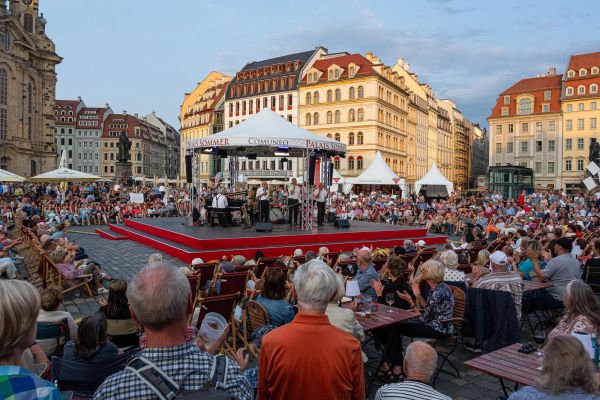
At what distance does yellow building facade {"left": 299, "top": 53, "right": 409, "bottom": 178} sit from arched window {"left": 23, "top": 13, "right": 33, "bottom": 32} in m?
38.8

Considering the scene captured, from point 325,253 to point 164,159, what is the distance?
119170mm

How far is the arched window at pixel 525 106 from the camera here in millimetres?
66000

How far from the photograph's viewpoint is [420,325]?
19.1 feet

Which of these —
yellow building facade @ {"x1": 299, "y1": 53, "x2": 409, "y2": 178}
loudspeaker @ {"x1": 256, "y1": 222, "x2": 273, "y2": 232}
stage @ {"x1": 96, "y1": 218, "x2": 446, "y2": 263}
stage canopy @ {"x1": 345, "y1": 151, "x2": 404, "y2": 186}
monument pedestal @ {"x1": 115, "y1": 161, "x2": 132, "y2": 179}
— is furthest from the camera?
yellow building facade @ {"x1": 299, "y1": 53, "x2": 409, "y2": 178}

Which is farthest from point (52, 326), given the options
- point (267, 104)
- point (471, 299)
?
point (267, 104)

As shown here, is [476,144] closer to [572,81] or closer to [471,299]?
[572,81]

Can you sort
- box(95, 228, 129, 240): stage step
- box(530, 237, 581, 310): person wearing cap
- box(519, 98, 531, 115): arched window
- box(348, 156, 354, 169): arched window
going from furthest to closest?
box(519, 98, 531, 115): arched window → box(348, 156, 354, 169): arched window → box(95, 228, 129, 240): stage step → box(530, 237, 581, 310): person wearing cap

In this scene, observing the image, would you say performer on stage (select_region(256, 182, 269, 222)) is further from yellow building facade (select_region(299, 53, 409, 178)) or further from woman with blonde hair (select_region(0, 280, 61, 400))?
yellow building facade (select_region(299, 53, 409, 178))

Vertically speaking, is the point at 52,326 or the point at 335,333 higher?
the point at 335,333

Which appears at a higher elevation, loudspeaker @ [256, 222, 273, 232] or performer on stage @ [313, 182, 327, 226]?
performer on stage @ [313, 182, 327, 226]

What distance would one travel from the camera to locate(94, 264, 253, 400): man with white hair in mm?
2059

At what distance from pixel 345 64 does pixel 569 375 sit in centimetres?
6042

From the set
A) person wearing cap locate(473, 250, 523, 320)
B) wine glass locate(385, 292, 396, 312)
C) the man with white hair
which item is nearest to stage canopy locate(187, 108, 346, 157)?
wine glass locate(385, 292, 396, 312)

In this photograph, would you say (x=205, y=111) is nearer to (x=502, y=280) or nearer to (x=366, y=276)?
(x=366, y=276)
